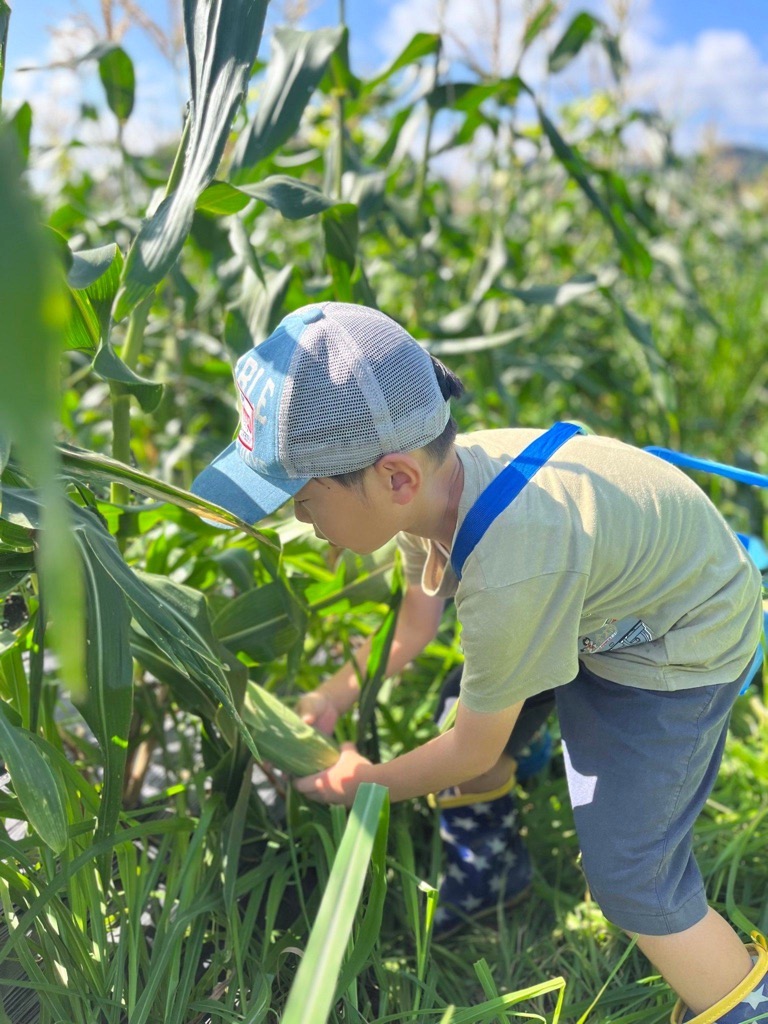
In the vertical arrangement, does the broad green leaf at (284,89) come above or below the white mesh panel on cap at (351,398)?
above

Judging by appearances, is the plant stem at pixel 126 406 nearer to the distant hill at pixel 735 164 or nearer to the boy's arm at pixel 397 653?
the boy's arm at pixel 397 653

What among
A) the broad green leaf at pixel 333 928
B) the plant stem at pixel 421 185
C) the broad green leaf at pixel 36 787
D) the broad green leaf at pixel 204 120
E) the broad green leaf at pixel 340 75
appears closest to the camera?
the broad green leaf at pixel 333 928

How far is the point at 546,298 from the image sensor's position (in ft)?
5.93

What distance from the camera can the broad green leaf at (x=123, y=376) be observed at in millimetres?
860

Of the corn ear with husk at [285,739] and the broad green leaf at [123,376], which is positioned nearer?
the broad green leaf at [123,376]

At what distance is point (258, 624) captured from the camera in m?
1.10

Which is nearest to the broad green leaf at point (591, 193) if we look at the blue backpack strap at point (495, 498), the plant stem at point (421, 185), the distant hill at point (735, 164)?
the plant stem at point (421, 185)

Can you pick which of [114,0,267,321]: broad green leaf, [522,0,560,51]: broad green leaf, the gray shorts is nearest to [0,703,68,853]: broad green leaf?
[114,0,267,321]: broad green leaf

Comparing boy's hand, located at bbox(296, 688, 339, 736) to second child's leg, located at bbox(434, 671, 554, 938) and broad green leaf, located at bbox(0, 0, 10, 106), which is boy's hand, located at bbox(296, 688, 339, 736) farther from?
broad green leaf, located at bbox(0, 0, 10, 106)

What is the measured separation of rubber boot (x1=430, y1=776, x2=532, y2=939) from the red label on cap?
2.00 feet

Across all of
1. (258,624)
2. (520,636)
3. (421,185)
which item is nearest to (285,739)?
(258,624)

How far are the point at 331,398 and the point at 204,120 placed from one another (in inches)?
14.9

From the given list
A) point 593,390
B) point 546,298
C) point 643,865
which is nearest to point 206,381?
point 546,298

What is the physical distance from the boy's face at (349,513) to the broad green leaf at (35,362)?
54cm
